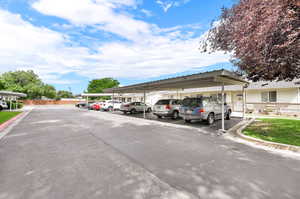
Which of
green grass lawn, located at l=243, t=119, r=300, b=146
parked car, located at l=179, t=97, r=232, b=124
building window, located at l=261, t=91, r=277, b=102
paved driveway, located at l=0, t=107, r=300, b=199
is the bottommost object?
paved driveway, located at l=0, t=107, r=300, b=199

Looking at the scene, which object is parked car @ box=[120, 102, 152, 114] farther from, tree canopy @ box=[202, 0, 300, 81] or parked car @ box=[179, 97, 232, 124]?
tree canopy @ box=[202, 0, 300, 81]

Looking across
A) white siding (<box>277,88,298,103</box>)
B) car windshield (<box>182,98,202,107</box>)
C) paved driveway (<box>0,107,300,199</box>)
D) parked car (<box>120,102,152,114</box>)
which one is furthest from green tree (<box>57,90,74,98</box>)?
white siding (<box>277,88,298,103</box>)

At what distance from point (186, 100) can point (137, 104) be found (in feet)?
29.5

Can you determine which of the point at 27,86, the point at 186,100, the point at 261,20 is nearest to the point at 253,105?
the point at 186,100

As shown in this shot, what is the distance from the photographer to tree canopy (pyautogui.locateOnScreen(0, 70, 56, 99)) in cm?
4249

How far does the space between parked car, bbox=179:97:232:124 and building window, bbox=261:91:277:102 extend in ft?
32.4

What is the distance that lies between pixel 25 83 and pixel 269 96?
196 feet

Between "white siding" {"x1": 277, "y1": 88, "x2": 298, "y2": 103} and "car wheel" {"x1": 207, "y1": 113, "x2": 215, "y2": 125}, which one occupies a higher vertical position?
"white siding" {"x1": 277, "y1": 88, "x2": 298, "y2": 103}

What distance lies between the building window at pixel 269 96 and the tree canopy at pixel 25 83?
53435 mm

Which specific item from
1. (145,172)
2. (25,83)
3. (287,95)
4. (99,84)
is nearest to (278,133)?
(145,172)

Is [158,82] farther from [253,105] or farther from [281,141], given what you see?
[253,105]

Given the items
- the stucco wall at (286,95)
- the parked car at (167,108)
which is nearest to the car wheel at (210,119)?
the parked car at (167,108)

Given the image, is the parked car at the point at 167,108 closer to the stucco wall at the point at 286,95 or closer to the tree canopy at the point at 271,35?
the tree canopy at the point at 271,35

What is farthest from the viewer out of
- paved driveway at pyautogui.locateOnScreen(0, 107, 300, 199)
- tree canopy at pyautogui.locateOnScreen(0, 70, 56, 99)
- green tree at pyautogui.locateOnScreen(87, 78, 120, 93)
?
green tree at pyautogui.locateOnScreen(87, 78, 120, 93)
